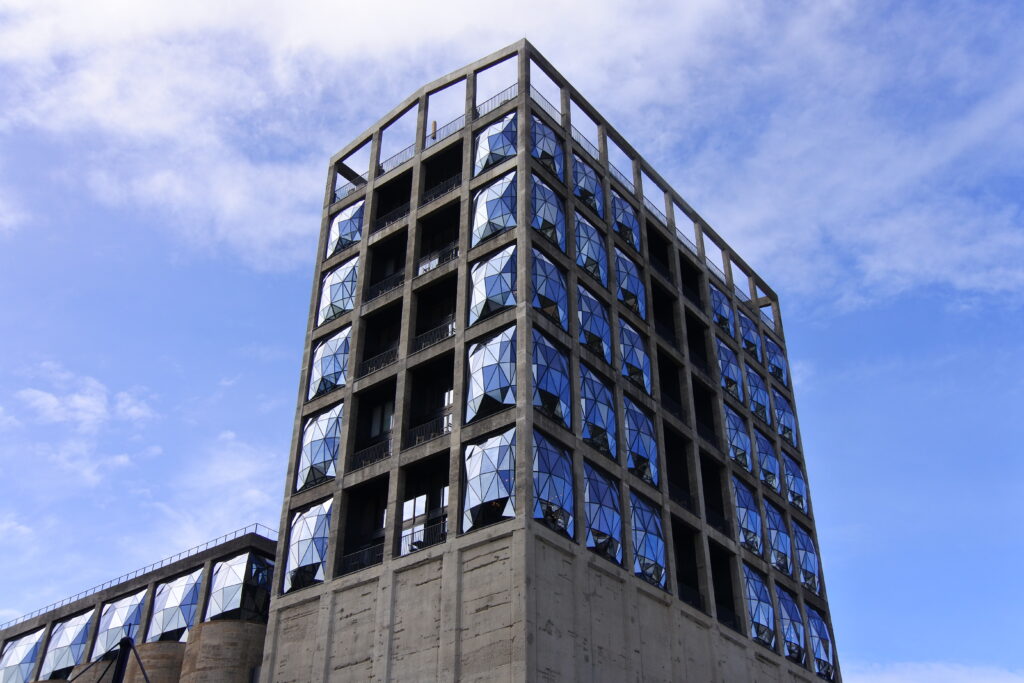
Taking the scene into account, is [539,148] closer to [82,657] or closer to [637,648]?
[637,648]

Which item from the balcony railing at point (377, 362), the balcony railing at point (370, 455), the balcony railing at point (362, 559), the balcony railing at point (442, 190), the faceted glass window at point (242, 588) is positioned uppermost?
the balcony railing at point (442, 190)

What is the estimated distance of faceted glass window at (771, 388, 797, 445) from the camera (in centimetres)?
7038

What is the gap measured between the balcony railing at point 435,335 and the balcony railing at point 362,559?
31.4ft

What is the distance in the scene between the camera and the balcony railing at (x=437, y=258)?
54.3 meters

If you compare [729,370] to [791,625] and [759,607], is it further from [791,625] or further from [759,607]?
[791,625]

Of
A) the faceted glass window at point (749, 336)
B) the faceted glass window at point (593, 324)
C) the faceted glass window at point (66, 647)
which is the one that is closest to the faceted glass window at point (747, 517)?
the faceted glass window at point (749, 336)

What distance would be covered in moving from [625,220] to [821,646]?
26191 millimetres

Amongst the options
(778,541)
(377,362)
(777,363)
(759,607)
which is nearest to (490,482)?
(377,362)

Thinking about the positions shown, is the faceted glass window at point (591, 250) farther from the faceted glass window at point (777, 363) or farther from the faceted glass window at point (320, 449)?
the faceted glass window at point (777, 363)

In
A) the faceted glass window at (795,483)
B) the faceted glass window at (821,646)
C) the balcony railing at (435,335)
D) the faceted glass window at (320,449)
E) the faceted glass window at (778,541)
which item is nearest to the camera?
the balcony railing at (435,335)

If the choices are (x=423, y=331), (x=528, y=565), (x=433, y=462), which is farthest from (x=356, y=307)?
(x=528, y=565)

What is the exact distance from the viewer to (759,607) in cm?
5725

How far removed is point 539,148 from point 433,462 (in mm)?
17075

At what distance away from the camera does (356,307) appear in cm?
5753
